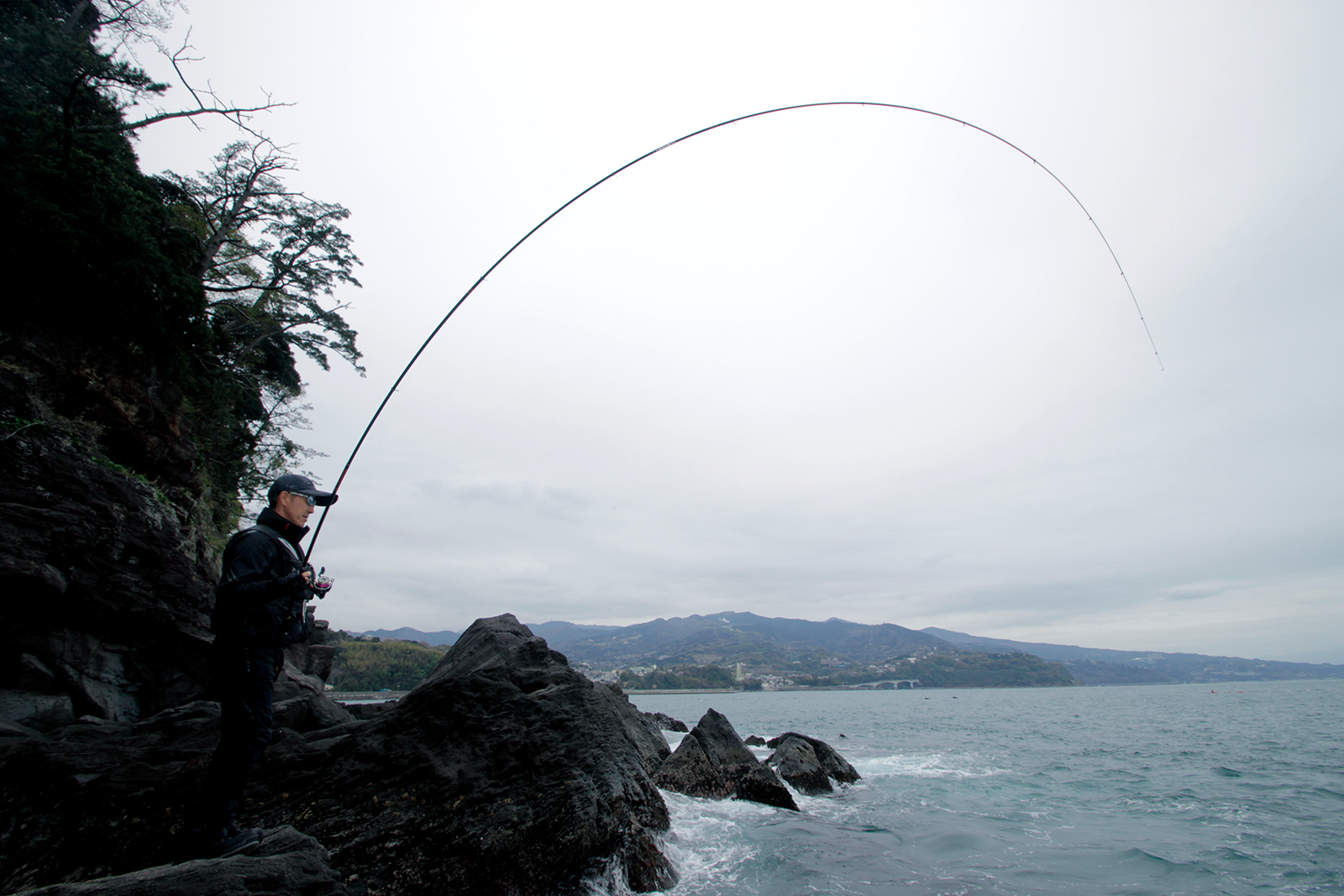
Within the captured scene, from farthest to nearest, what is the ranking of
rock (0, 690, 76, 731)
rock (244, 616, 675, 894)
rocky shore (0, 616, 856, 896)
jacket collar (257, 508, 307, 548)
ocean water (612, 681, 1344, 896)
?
ocean water (612, 681, 1344, 896)
rock (0, 690, 76, 731)
rock (244, 616, 675, 894)
jacket collar (257, 508, 307, 548)
rocky shore (0, 616, 856, 896)

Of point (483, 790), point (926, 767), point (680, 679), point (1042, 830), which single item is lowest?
point (680, 679)

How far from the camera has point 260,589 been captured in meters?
4.14

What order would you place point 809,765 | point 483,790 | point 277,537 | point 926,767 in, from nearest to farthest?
point 277,537 → point 483,790 → point 809,765 → point 926,767

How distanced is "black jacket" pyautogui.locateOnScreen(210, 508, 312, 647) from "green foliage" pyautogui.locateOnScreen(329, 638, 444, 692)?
87975 millimetres

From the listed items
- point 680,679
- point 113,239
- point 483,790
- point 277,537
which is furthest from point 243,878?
point 680,679

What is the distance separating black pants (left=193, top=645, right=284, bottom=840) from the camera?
3926 millimetres

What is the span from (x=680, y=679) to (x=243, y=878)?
13911 centimetres

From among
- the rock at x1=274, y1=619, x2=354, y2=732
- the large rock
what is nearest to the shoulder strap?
the rock at x1=274, y1=619, x2=354, y2=732

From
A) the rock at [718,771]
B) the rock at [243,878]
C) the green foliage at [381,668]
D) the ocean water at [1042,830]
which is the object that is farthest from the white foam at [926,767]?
the green foliage at [381,668]

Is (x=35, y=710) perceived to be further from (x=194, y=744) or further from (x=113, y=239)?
(x=113, y=239)

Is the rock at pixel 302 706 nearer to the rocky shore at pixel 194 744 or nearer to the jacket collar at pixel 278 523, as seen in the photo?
the rocky shore at pixel 194 744

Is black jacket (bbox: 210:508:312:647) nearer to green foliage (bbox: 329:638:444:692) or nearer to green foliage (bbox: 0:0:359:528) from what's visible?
green foliage (bbox: 0:0:359:528)

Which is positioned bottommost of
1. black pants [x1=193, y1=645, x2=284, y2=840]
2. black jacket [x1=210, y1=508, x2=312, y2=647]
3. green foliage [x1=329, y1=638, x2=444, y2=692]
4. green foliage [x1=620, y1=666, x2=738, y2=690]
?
green foliage [x1=620, y1=666, x2=738, y2=690]

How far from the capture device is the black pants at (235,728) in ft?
12.9
